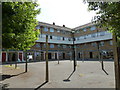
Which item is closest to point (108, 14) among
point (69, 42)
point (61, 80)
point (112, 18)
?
point (112, 18)

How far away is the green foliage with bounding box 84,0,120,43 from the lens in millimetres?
3704

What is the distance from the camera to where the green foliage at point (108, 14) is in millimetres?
3704

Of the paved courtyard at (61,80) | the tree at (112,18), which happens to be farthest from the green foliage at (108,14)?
the paved courtyard at (61,80)

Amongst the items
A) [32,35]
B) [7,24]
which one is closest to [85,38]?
[32,35]

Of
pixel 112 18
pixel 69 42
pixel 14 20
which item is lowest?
pixel 112 18

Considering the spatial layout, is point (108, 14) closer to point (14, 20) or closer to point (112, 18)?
point (112, 18)

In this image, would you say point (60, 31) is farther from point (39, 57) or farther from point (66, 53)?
point (39, 57)

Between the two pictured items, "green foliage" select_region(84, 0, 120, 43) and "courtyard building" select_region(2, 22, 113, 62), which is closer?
"green foliage" select_region(84, 0, 120, 43)

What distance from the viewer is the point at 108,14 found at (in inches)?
163

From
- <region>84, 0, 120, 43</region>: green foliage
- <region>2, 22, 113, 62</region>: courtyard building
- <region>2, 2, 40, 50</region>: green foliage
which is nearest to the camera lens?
<region>84, 0, 120, 43</region>: green foliage

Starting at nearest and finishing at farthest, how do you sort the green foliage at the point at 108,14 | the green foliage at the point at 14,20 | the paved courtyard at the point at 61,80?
the green foliage at the point at 108,14 < the paved courtyard at the point at 61,80 < the green foliage at the point at 14,20

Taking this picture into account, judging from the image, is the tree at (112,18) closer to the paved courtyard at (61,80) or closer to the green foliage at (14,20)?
the paved courtyard at (61,80)

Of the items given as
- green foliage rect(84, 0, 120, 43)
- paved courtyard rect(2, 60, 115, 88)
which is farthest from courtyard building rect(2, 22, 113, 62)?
green foliage rect(84, 0, 120, 43)

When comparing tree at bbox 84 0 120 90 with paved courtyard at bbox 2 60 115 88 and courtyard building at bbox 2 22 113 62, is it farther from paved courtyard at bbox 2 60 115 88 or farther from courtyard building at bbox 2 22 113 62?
courtyard building at bbox 2 22 113 62
